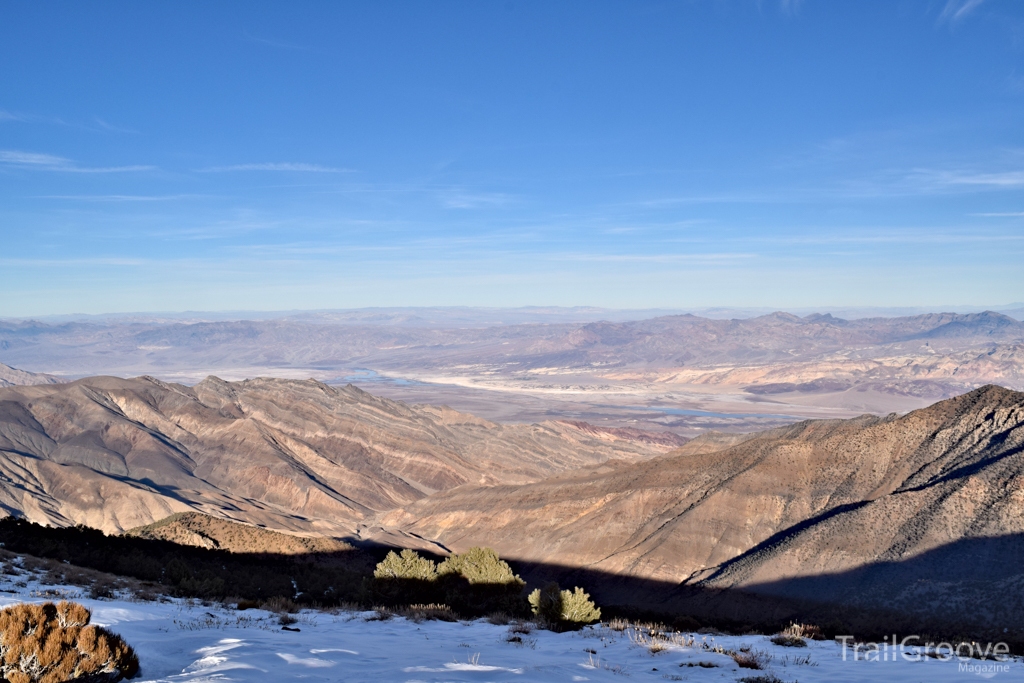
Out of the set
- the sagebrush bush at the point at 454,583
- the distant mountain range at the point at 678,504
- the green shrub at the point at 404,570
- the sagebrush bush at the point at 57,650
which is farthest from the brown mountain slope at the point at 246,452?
the sagebrush bush at the point at 57,650

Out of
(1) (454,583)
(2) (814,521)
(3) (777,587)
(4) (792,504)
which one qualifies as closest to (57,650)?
(1) (454,583)

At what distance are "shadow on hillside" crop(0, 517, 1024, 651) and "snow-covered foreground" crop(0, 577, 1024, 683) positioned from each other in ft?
20.8

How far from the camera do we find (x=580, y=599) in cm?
1409

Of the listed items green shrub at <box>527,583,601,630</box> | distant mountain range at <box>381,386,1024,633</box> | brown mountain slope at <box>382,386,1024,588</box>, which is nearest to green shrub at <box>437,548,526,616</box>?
green shrub at <box>527,583,601,630</box>

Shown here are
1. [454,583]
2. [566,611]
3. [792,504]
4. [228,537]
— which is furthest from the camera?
[228,537]

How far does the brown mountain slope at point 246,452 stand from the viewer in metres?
66.4

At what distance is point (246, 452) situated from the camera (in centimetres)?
9156

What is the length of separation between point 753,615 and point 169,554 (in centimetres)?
2390

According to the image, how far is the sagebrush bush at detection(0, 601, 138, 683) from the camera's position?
23.6 ft

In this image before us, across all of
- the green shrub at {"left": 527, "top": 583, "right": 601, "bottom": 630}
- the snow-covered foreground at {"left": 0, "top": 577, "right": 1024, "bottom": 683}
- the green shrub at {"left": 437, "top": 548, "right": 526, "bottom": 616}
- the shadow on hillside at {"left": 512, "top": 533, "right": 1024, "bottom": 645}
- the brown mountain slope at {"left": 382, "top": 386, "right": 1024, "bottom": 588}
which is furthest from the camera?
the brown mountain slope at {"left": 382, "top": 386, "right": 1024, "bottom": 588}

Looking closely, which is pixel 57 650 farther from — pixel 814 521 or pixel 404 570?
pixel 814 521

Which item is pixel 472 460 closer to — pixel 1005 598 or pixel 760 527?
pixel 760 527

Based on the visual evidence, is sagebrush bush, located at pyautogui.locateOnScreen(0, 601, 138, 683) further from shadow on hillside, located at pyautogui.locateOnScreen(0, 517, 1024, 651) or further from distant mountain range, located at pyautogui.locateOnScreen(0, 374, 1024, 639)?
distant mountain range, located at pyautogui.locateOnScreen(0, 374, 1024, 639)

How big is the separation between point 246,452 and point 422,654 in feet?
291
